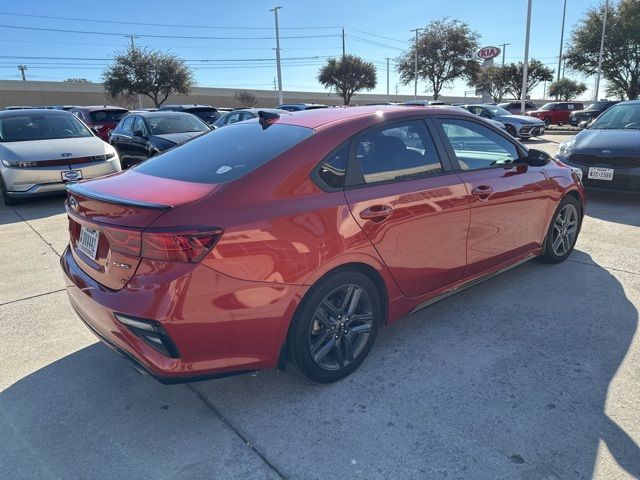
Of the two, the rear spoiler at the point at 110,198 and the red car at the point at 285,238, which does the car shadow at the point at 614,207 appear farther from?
the rear spoiler at the point at 110,198

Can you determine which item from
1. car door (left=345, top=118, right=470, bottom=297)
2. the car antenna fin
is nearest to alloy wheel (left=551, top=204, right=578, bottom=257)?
car door (left=345, top=118, right=470, bottom=297)

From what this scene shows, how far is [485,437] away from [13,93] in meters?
52.5

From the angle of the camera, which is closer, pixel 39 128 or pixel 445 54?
pixel 39 128

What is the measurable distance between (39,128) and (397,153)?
7693mm

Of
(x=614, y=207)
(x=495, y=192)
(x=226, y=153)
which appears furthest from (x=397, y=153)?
(x=614, y=207)

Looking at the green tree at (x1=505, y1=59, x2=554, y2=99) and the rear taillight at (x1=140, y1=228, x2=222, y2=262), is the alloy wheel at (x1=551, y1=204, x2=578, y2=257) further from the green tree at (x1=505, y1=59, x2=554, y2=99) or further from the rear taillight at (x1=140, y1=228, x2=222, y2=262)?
the green tree at (x1=505, y1=59, x2=554, y2=99)

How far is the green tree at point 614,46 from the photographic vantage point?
29.2 metres

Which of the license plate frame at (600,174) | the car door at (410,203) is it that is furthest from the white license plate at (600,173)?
the car door at (410,203)

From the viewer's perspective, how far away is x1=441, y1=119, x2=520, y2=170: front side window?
11.8ft

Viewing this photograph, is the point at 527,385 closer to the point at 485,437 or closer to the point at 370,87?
the point at 485,437

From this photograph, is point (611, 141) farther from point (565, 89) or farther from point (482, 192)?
point (565, 89)

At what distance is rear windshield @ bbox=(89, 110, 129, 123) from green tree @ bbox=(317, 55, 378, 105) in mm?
30712

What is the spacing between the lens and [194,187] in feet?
8.41

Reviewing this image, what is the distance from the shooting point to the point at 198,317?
7.53 feet
